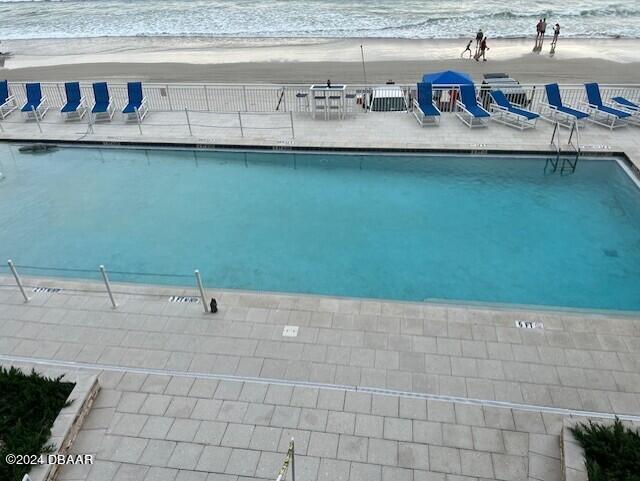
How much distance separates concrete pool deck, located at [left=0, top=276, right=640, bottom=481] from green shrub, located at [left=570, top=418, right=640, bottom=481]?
312mm

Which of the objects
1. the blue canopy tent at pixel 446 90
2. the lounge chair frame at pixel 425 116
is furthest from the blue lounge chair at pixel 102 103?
the blue canopy tent at pixel 446 90

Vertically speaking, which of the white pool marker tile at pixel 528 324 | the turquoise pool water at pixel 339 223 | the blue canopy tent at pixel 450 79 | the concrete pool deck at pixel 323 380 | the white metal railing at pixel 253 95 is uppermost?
the blue canopy tent at pixel 450 79

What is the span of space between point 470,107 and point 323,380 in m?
9.10

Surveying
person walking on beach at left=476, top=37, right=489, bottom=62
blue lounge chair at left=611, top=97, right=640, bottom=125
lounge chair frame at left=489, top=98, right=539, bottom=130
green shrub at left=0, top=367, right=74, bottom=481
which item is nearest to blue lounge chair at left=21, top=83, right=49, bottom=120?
green shrub at left=0, top=367, right=74, bottom=481

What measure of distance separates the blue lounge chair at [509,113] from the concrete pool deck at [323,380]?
22.4 feet

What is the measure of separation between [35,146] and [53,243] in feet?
15.9

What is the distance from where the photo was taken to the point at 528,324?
5.63m

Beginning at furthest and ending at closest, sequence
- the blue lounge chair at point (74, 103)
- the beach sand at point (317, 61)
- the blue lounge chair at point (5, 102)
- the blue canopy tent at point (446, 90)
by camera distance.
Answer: the beach sand at point (317, 61) → the blue lounge chair at point (5, 102) → the blue lounge chair at point (74, 103) → the blue canopy tent at point (446, 90)

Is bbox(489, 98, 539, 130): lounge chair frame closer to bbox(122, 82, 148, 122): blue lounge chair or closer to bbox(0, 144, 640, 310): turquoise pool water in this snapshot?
bbox(0, 144, 640, 310): turquoise pool water

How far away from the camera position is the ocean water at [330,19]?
96.4 ft

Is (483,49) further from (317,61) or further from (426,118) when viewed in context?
(426,118)

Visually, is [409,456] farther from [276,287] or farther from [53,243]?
[53,243]

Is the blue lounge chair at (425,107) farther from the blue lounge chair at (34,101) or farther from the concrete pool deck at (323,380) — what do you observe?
the blue lounge chair at (34,101)

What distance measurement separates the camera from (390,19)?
109 feet
